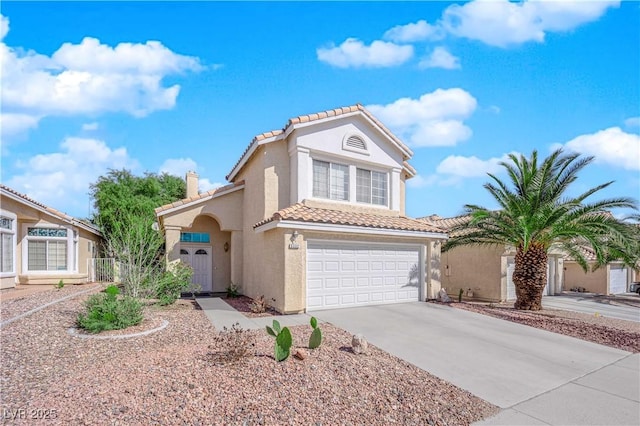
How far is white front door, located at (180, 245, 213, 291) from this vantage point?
18281 millimetres

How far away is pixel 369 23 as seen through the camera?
1184cm

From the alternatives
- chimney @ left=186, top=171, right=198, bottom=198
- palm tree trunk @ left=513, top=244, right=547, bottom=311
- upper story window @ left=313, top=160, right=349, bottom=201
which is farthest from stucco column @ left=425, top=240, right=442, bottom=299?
chimney @ left=186, top=171, right=198, bottom=198

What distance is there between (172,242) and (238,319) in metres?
6.43

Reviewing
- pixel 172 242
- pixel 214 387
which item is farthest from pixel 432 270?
pixel 214 387

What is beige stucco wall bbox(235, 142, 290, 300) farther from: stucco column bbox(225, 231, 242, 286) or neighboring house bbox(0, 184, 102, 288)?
neighboring house bbox(0, 184, 102, 288)

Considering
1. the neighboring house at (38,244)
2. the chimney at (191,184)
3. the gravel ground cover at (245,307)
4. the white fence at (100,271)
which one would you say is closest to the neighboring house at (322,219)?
the gravel ground cover at (245,307)

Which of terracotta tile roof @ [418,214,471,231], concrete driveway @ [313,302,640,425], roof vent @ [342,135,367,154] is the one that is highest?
roof vent @ [342,135,367,154]

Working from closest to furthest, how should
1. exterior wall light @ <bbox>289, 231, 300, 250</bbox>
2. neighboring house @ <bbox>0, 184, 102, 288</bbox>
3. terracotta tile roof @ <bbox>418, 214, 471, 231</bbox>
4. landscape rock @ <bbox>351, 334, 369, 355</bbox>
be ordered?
1. landscape rock @ <bbox>351, 334, 369, 355</bbox>
2. exterior wall light @ <bbox>289, 231, 300, 250</bbox>
3. neighboring house @ <bbox>0, 184, 102, 288</bbox>
4. terracotta tile roof @ <bbox>418, 214, 471, 231</bbox>

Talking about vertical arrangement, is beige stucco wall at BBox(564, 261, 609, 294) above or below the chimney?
below

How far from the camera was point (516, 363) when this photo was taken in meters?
7.79

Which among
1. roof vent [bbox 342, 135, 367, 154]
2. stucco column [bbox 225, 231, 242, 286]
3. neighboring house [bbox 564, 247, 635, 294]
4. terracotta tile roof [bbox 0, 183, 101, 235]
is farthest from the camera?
neighboring house [bbox 564, 247, 635, 294]

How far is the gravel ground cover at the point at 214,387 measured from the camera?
4.87m

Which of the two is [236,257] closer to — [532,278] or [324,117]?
[324,117]

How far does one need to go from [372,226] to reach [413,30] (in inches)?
267
